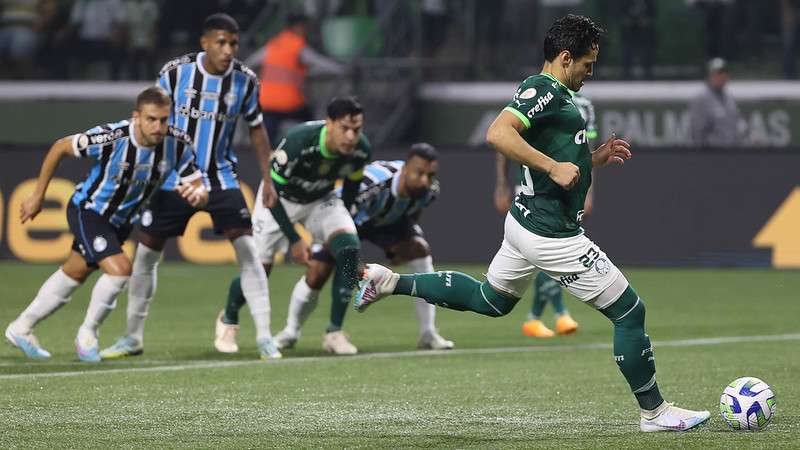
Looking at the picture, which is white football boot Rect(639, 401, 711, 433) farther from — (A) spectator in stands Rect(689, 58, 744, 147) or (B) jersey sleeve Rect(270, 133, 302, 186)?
(A) spectator in stands Rect(689, 58, 744, 147)

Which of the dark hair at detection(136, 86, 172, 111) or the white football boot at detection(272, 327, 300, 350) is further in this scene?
the white football boot at detection(272, 327, 300, 350)

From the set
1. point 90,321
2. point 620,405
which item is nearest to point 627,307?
point 620,405

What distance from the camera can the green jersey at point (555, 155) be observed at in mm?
7227

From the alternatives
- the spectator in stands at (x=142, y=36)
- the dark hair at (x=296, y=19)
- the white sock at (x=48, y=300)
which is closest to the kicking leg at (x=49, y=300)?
the white sock at (x=48, y=300)

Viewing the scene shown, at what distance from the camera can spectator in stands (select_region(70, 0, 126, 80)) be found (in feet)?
75.9

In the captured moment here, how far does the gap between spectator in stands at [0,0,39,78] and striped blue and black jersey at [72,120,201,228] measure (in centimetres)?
1394

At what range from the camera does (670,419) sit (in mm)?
7195

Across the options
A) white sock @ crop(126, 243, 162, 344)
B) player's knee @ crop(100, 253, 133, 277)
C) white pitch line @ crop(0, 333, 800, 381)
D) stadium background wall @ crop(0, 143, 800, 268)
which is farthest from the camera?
stadium background wall @ crop(0, 143, 800, 268)

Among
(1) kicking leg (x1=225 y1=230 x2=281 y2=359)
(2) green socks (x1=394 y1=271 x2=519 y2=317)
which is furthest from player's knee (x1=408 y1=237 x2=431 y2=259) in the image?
(2) green socks (x1=394 y1=271 x2=519 y2=317)

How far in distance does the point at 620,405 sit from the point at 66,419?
8.92 ft

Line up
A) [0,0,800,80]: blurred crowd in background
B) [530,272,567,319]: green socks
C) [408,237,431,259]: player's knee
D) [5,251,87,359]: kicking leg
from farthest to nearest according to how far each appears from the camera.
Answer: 1. [0,0,800,80]: blurred crowd in background
2. [530,272,567,319]: green socks
3. [408,237,431,259]: player's knee
4. [5,251,87,359]: kicking leg

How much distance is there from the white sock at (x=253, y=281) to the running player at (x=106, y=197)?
47 centimetres

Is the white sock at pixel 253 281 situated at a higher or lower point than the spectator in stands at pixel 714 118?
higher

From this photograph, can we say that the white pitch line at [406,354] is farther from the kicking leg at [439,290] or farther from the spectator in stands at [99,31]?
the spectator in stands at [99,31]
